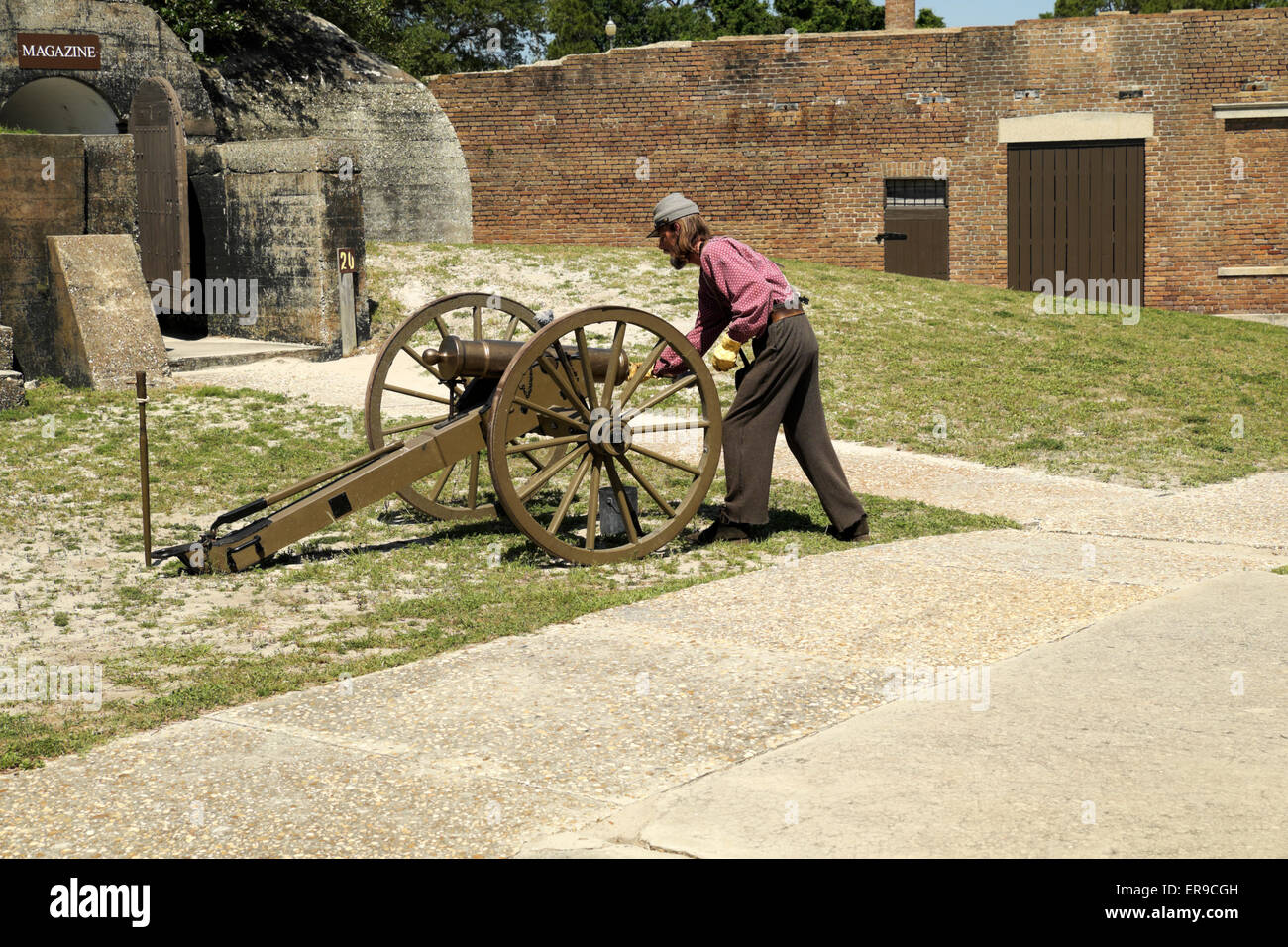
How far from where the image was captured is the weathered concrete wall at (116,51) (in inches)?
629

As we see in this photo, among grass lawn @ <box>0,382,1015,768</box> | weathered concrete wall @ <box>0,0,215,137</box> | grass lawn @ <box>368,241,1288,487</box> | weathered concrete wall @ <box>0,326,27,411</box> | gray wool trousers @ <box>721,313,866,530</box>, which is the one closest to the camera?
grass lawn @ <box>0,382,1015,768</box>

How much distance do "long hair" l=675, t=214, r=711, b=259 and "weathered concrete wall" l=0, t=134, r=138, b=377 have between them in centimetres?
781

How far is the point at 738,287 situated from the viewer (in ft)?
24.8

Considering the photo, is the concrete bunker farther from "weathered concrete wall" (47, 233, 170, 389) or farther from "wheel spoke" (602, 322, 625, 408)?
"wheel spoke" (602, 322, 625, 408)

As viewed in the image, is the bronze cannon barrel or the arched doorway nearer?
the bronze cannon barrel

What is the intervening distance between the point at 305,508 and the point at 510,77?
17925 millimetres

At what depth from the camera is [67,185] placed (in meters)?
13.7

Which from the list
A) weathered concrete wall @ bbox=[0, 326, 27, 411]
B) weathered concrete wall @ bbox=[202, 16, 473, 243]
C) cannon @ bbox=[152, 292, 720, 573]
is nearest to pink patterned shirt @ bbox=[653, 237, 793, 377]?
cannon @ bbox=[152, 292, 720, 573]

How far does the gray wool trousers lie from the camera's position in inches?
298

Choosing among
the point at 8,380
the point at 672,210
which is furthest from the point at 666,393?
the point at 8,380

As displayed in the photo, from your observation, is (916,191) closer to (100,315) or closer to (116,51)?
(116,51)

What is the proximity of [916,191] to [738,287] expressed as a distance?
16033 millimetres

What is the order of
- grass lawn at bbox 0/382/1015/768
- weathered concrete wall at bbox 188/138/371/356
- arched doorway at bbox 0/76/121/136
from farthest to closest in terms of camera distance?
arched doorway at bbox 0/76/121/136 → weathered concrete wall at bbox 188/138/371/356 → grass lawn at bbox 0/382/1015/768

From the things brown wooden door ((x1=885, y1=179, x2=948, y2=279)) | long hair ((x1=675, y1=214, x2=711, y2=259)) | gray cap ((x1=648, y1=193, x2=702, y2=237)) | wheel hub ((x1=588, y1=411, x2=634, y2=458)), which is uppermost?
brown wooden door ((x1=885, y1=179, x2=948, y2=279))
